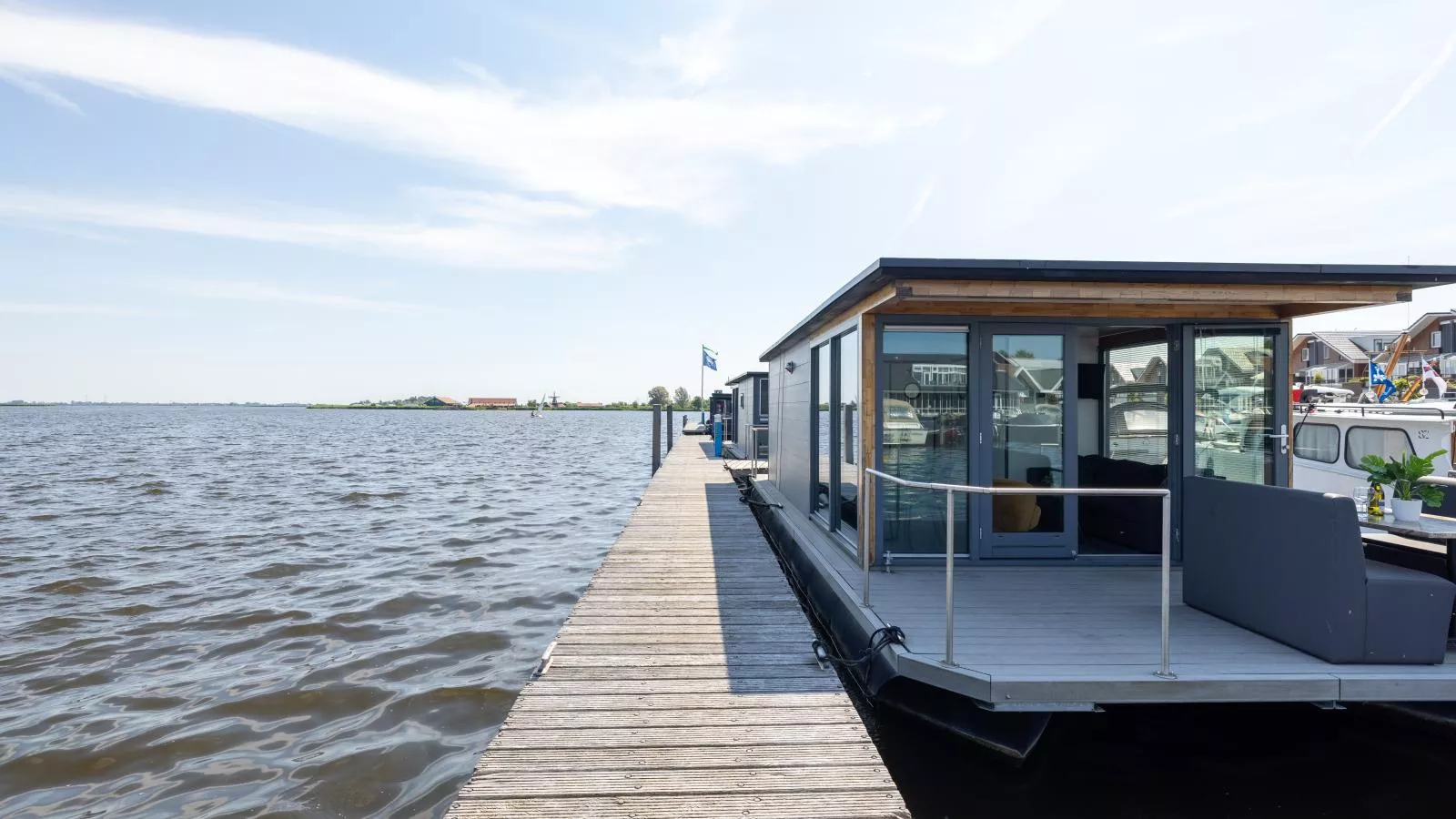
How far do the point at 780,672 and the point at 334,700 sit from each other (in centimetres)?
356

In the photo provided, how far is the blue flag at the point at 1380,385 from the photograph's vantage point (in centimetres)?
1305

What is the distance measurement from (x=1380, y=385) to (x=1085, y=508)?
11.1m

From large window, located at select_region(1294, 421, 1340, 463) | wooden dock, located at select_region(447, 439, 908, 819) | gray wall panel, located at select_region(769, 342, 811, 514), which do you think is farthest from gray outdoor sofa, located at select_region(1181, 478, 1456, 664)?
large window, located at select_region(1294, 421, 1340, 463)

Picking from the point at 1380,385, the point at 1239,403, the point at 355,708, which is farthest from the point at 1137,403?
the point at 1380,385

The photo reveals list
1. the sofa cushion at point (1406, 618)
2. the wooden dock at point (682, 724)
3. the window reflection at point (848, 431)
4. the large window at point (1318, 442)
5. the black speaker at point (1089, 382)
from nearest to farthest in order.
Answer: the wooden dock at point (682, 724) < the sofa cushion at point (1406, 618) < the window reflection at point (848, 431) < the black speaker at point (1089, 382) < the large window at point (1318, 442)

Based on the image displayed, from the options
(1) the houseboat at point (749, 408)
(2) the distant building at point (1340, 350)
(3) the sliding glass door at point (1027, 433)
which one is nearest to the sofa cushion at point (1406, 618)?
(3) the sliding glass door at point (1027, 433)

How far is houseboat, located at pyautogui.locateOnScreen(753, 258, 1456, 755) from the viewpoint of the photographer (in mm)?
3508

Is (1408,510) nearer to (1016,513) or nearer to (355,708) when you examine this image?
(1016,513)

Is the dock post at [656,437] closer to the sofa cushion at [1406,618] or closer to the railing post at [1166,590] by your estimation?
the railing post at [1166,590]

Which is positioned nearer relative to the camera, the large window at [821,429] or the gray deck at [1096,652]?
the gray deck at [1096,652]

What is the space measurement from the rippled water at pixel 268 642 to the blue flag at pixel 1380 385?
47.3ft

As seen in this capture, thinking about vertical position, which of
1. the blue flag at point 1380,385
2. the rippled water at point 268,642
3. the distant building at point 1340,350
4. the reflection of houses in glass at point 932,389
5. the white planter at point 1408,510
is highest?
the distant building at point 1340,350

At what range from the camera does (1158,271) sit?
4.88m

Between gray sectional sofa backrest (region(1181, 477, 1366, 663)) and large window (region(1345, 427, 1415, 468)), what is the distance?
5.83m
